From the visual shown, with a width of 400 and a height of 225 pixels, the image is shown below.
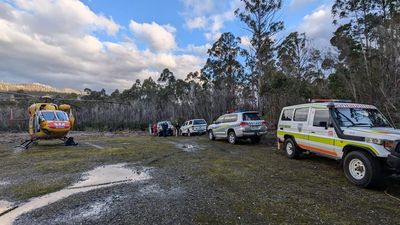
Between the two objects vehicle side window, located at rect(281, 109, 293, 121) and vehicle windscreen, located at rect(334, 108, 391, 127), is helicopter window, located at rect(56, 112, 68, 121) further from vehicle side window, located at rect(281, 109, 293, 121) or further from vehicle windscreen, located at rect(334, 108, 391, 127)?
vehicle windscreen, located at rect(334, 108, 391, 127)

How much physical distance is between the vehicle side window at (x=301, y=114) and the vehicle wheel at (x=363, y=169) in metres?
2.60

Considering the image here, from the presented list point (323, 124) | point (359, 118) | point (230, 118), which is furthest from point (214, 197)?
point (230, 118)

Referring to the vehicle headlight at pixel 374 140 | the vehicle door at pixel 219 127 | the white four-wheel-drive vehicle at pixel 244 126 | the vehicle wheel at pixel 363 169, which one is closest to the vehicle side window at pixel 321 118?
the vehicle wheel at pixel 363 169

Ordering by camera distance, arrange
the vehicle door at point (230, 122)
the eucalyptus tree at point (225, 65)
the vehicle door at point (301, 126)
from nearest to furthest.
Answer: the vehicle door at point (301, 126) < the vehicle door at point (230, 122) < the eucalyptus tree at point (225, 65)

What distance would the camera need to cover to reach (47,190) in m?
5.90

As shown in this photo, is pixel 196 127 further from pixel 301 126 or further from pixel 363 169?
pixel 363 169

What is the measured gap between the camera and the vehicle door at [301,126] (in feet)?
28.4

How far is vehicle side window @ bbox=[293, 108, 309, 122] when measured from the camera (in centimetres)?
886

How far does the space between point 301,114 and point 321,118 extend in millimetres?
1171

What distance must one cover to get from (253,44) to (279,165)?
20367 millimetres

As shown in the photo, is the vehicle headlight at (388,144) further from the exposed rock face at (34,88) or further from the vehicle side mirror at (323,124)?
the exposed rock face at (34,88)

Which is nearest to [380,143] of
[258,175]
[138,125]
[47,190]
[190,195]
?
[258,175]

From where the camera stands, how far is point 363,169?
5.97 meters

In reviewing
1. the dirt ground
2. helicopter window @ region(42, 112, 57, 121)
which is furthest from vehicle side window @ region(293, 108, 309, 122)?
helicopter window @ region(42, 112, 57, 121)
